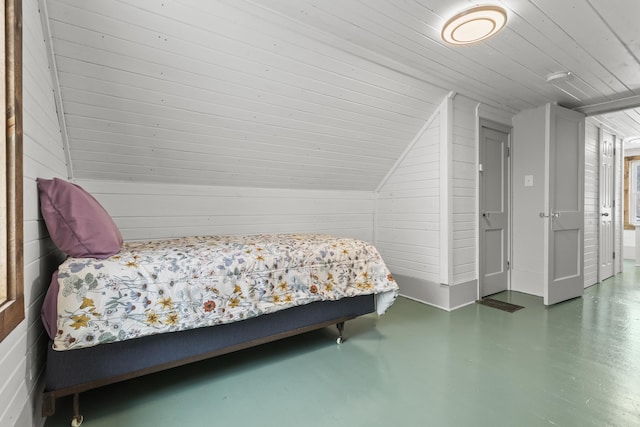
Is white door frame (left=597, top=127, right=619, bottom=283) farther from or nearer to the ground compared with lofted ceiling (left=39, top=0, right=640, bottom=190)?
nearer to the ground

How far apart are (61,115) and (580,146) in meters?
4.94

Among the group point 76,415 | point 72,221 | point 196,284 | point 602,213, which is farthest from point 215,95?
point 602,213

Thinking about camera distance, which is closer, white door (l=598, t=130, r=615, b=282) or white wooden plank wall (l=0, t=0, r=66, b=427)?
white wooden plank wall (l=0, t=0, r=66, b=427)

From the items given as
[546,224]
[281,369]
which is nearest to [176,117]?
[281,369]

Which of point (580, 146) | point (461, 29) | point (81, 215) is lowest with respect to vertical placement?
point (81, 215)

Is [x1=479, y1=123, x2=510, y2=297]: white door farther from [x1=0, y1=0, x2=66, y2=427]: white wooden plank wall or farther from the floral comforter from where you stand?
[x1=0, y1=0, x2=66, y2=427]: white wooden plank wall

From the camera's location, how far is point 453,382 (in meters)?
1.88

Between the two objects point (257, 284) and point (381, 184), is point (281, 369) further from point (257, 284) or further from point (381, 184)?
point (381, 184)

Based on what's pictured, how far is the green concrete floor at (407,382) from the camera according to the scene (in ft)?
5.17

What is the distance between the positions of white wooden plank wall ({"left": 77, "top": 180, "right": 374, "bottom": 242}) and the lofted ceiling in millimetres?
116

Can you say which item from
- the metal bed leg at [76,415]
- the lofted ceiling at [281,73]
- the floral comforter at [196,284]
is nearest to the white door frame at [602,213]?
the lofted ceiling at [281,73]

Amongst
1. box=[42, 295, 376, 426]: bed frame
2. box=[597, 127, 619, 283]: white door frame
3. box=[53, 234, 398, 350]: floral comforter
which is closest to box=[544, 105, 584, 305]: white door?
box=[597, 127, 619, 283]: white door frame

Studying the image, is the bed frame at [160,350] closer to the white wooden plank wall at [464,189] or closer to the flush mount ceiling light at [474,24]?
the white wooden plank wall at [464,189]

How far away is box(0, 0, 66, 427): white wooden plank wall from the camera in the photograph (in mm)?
1130
